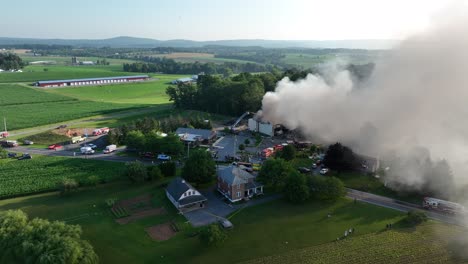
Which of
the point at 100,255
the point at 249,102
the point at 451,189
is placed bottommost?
the point at 100,255

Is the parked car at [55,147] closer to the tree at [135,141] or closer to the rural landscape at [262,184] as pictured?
the rural landscape at [262,184]

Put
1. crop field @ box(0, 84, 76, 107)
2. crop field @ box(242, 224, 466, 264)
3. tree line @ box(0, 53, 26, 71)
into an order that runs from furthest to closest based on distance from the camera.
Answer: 1. tree line @ box(0, 53, 26, 71)
2. crop field @ box(0, 84, 76, 107)
3. crop field @ box(242, 224, 466, 264)

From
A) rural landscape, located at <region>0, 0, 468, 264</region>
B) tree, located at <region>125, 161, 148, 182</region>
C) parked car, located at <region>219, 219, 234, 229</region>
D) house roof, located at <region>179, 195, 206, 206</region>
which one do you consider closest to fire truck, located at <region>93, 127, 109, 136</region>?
rural landscape, located at <region>0, 0, 468, 264</region>

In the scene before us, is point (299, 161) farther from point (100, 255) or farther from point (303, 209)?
point (100, 255)

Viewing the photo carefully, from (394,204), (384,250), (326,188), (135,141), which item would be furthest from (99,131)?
(384,250)

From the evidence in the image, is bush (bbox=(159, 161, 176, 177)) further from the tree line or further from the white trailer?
the tree line

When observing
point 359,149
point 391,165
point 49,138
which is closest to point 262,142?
point 359,149
